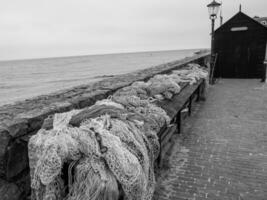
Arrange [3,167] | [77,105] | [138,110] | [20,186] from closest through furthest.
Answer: [3,167] < [20,186] < [138,110] < [77,105]

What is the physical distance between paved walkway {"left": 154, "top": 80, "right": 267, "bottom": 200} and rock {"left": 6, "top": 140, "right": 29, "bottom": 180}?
5.52ft

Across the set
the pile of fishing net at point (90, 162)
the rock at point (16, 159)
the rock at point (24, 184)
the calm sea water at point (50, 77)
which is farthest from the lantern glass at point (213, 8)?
the calm sea water at point (50, 77)

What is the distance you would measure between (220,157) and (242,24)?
8757 mm

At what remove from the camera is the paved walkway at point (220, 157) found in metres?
2.67

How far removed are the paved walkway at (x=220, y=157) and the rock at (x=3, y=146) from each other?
181cm

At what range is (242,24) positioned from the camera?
388 inches

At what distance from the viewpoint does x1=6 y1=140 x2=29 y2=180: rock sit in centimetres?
163

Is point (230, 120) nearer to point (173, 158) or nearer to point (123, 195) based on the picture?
point (173, 158)

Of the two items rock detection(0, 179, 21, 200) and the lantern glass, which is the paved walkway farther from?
the lantern glass

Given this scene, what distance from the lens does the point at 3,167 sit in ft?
5.30

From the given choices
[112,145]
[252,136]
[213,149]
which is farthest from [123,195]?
[252,136]

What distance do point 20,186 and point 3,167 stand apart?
0.25 metres

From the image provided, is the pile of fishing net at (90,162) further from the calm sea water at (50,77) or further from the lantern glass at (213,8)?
the calm sea water at (50,77)

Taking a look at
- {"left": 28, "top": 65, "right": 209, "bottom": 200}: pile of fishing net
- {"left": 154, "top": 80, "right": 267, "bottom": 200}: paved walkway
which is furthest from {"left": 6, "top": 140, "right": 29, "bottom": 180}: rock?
{"left": 154, "top": 80, "right": 267, "bottom": 200}: paved walkway
